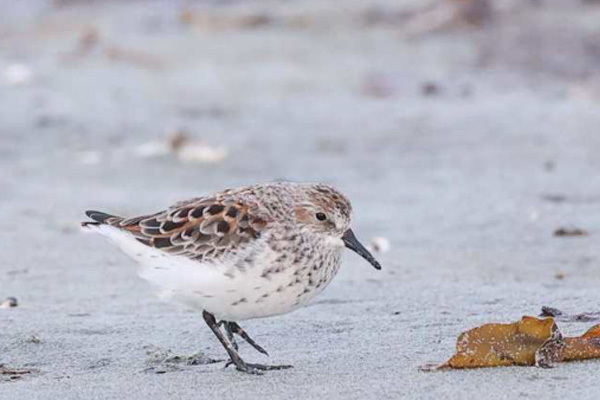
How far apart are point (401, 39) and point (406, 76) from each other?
141 cm

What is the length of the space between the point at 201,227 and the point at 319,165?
5.15m

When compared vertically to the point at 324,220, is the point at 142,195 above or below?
below

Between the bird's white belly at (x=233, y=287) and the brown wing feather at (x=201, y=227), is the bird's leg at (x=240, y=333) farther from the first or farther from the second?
the brown wing feather at (x=201, y=227)

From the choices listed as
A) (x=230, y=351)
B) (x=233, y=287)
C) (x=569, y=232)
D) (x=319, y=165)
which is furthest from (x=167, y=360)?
(x=319, y=165)

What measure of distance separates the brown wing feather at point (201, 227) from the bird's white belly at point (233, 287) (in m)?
0.06

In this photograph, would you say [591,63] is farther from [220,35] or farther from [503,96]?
[220,35]

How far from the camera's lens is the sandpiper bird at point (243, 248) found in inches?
182

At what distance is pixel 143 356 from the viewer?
4977mm

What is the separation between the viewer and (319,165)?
9.94 metres

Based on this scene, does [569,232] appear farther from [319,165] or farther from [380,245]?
[319,165]

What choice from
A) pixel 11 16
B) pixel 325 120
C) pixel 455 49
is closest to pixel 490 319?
pixel 325 120

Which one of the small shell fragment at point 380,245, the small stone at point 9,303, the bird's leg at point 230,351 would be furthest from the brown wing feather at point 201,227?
the small shell fragment at point 380,245

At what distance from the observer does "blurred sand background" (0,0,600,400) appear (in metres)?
4.85

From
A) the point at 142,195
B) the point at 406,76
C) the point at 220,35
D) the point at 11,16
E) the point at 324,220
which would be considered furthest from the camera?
the point at 11,16
